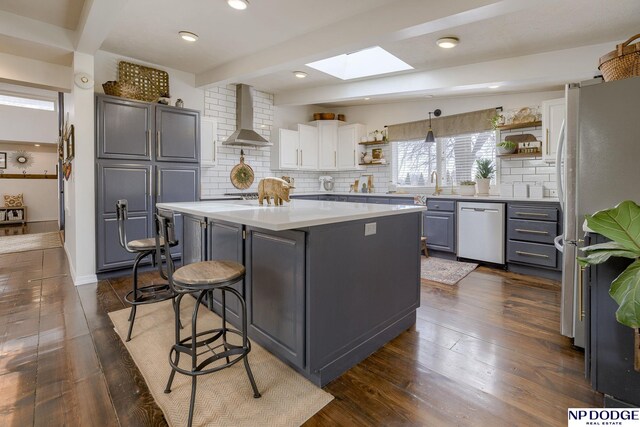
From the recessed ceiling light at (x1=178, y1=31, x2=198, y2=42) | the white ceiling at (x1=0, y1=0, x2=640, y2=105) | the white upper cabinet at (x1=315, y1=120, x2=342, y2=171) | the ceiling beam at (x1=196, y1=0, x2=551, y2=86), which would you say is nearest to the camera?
the ceiling beam at (x1=196, y1=0, x2=551, y2=86)

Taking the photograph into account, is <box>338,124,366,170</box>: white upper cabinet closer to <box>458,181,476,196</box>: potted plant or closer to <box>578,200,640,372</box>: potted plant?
<box>458,181,476,196</box>: potted plant

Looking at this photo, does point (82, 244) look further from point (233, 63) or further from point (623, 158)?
point (623, 158)

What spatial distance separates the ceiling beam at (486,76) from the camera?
3.33m

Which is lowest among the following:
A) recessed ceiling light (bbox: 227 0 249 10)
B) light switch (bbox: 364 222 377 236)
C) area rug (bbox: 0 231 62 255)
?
area rug (bbox: 0 231 62 255)

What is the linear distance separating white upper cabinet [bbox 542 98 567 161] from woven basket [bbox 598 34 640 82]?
7.88 ft

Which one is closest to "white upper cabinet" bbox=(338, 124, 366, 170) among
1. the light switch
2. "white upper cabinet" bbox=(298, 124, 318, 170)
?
"white upper cabinet" bbox=(298, 124, 318, 170)

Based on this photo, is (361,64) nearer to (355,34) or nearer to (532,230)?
(355,34)

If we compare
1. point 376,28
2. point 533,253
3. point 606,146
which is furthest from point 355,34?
point 533,253

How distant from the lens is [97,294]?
3248 mm

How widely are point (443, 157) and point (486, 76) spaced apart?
68.1 inches

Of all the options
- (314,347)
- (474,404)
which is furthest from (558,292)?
(314,347)

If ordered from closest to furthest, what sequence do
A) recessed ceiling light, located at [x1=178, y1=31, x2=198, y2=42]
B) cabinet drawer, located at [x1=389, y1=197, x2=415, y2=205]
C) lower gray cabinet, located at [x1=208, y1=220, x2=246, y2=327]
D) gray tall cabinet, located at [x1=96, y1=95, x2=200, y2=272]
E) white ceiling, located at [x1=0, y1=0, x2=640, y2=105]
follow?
1. lower gray cabinet, located at [x1=208, y1=220, x2=246, y2=327]
2. white ceiling, located at [x1=0, y1=0, x2=640, y2=105]
3. recessed ceiling light, located at [x1=178, y1=31, x2=198, y2=42]
4. gray tall cabinet, located at [x1=96, y1=95, x2=200, y2=272]
5. cabinet drawer, located at [x1=389, y1=197, x2=415, y2=205]

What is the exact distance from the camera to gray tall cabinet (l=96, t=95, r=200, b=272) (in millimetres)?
3654

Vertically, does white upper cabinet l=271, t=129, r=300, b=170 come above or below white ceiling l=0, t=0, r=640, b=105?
below
